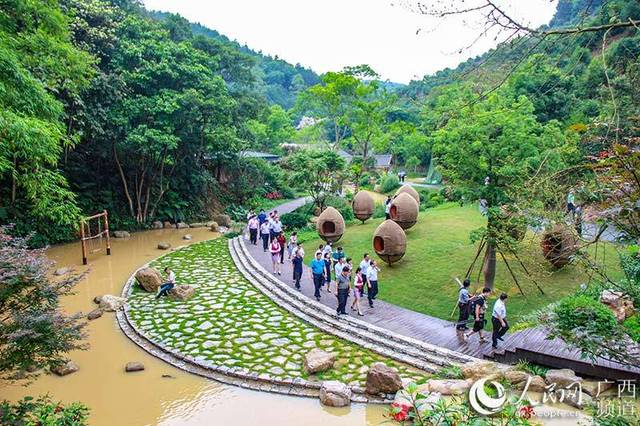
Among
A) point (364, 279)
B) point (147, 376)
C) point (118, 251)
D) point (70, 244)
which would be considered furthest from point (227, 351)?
point (70, 244)

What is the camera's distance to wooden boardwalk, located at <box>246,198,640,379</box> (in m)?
7.84

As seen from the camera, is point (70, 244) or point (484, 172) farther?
point (70, 244)

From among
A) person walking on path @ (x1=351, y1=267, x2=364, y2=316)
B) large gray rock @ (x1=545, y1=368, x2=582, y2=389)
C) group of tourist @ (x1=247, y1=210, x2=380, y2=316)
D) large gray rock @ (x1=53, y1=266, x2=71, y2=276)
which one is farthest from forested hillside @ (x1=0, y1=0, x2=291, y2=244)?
large gray rock @ (x1=545, y1=368, x2=582, y2=389)

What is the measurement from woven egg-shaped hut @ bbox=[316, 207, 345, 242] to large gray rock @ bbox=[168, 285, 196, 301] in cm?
685

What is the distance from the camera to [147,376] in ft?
30.3

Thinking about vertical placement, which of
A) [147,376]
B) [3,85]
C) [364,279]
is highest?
[3,85]

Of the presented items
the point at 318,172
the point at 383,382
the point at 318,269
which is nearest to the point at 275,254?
the point at 318,269

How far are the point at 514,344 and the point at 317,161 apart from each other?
16.3m

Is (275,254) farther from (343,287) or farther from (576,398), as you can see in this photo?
(576,398)

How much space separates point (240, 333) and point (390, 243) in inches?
250

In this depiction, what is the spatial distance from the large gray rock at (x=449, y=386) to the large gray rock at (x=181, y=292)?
814 cm

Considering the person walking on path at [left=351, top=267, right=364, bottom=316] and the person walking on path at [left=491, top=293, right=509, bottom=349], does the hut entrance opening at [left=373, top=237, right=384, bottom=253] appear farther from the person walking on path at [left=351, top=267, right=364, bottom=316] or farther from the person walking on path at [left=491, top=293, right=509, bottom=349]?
the person walking on path at [left=491, top=293, right=509, bottom=349]

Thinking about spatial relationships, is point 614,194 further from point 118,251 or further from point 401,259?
point 118,251

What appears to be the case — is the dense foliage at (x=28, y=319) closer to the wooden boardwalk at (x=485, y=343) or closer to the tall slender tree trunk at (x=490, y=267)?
the wooden boardwalk at (x=485, y=343)
